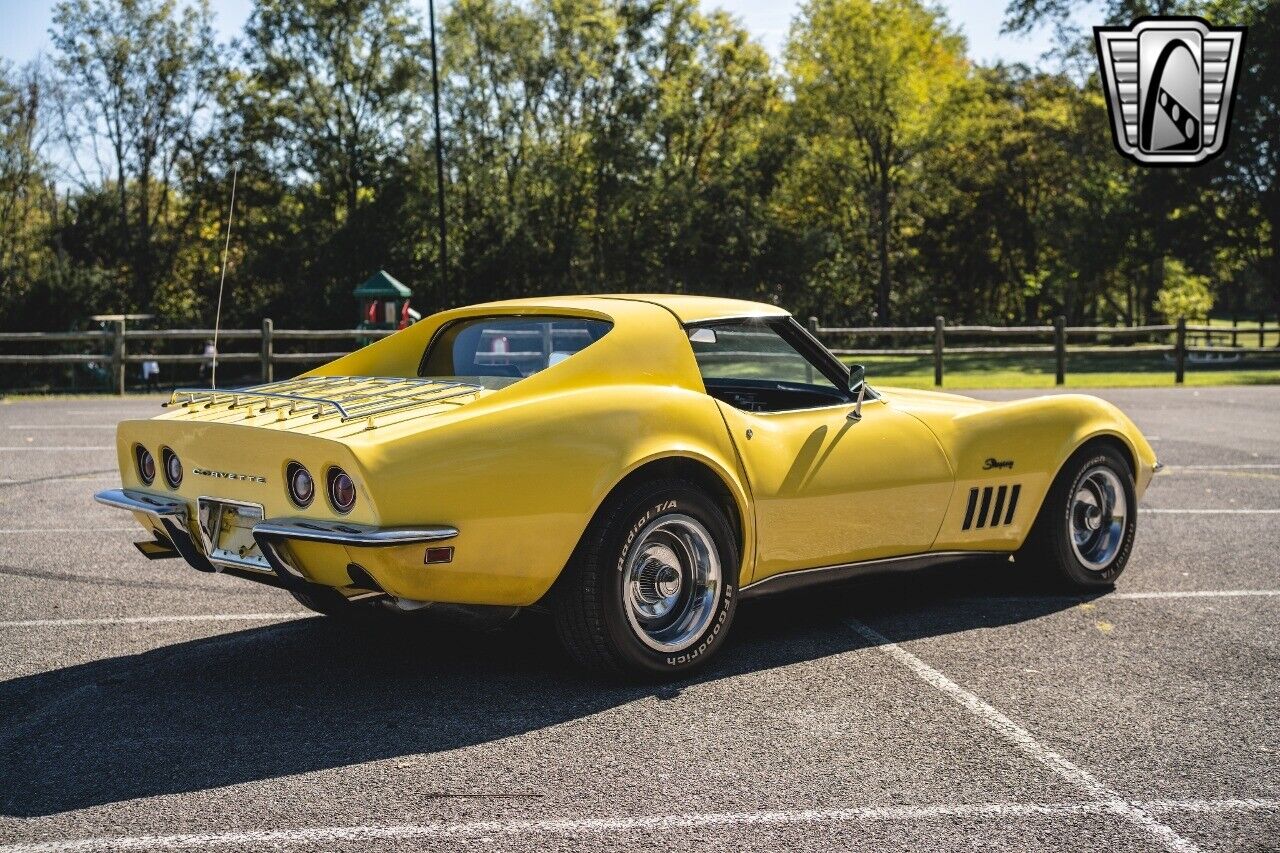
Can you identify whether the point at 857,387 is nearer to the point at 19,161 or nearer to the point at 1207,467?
the point at 1207,467

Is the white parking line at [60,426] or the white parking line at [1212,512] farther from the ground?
the white parking line at [60,426]

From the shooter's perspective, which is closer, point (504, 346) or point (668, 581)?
point (668, 581)

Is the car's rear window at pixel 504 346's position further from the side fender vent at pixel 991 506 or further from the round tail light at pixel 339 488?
the side fender vent at pixel 991 506

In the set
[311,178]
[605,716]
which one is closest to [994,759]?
[605,716]

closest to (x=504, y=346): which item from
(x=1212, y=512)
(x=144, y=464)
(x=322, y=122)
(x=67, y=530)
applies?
(x=144, y=464)

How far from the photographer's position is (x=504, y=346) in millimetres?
5449

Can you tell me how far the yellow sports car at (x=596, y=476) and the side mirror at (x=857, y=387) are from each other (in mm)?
13

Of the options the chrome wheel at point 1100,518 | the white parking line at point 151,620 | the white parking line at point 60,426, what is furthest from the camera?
the white parking line at point 60,426

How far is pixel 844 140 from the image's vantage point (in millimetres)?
50281

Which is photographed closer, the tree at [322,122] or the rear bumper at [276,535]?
the rear bumper at [276,535]

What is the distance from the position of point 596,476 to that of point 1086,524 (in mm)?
2835

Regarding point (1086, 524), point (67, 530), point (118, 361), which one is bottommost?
point (67, 530)

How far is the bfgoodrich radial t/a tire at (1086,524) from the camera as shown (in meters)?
5.92

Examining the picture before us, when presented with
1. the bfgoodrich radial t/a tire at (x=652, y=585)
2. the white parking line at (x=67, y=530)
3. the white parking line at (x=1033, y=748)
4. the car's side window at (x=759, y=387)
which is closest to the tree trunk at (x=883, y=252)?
the white parking line at (x=67, y=530)
